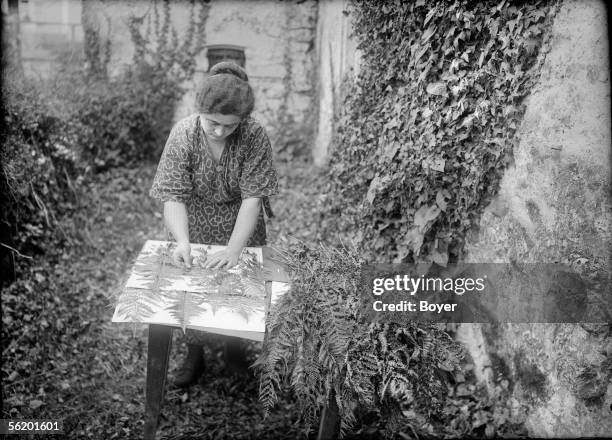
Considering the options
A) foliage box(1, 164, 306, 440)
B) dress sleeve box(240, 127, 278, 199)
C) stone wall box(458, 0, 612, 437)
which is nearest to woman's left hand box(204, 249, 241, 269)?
dress sleeve box(240, 127, 278, 199)

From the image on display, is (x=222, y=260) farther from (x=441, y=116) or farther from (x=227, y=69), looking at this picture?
(x=441, y=116)

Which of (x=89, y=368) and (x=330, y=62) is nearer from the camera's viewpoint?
(x=89, y=368)

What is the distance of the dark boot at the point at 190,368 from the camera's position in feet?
12.0

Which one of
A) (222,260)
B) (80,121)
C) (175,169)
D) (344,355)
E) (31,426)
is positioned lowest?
(31,426)

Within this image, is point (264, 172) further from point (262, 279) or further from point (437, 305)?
point (437, 305)

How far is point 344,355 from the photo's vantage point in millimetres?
2406

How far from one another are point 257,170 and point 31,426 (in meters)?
1.87

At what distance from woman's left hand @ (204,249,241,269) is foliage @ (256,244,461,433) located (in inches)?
15.0

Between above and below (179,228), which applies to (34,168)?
above

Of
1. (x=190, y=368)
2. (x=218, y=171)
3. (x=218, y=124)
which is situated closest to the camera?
(x=218, y=124)

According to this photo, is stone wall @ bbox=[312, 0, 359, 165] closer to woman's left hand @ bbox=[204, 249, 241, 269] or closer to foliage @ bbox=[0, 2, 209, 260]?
foliage @ bbox=[0, 2, 209, 260]

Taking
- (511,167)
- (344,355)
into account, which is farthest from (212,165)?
(511,167)

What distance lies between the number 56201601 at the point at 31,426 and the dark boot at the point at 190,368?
2.67 ft

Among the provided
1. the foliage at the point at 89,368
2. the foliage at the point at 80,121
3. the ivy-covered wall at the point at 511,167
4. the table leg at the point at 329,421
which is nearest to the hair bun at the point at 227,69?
the ivy-covered wall at the point at 511,167
